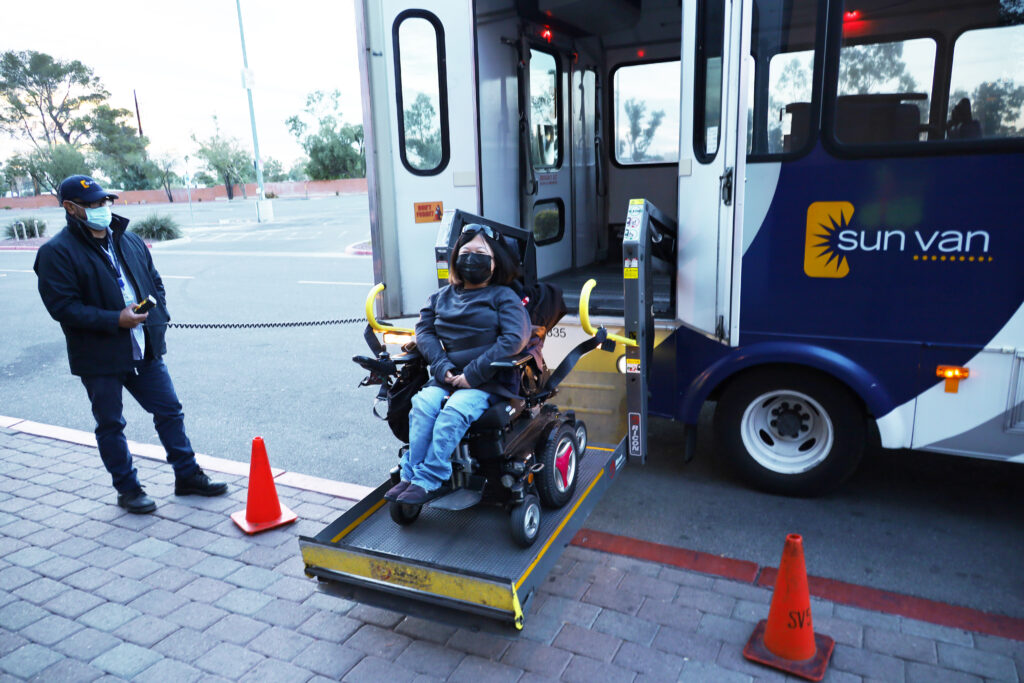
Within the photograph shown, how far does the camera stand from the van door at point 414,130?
500 centimetres

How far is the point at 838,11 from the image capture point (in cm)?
377

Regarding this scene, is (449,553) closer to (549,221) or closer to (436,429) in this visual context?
(436,429)

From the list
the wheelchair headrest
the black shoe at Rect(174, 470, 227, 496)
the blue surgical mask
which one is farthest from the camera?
the black shoe at Rect(174, 470, 227, 496)

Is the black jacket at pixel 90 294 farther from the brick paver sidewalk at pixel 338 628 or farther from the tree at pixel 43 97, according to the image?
the tree at pixel 43 97

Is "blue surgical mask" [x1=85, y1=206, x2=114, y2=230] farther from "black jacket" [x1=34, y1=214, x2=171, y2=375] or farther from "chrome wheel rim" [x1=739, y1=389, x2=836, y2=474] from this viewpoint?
"chrome wheel rim" [x1=739, y1=389, x2=836, y2=474]

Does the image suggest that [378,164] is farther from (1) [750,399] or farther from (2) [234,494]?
(1) [750,399]

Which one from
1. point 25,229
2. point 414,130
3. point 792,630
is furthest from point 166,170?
point 792,630

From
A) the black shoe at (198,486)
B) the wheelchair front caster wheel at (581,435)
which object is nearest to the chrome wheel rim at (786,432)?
the wheelchair front caster wheel at (581,435)

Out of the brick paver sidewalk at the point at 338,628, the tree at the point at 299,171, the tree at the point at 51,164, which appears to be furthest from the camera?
the tree at the point at 299,171

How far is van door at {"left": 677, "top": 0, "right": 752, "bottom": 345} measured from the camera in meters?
3.65

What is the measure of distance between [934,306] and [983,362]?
1.19 feet

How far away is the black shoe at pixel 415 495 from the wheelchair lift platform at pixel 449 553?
0.24 meters

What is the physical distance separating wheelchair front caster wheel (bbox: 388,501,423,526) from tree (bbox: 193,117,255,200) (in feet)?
211

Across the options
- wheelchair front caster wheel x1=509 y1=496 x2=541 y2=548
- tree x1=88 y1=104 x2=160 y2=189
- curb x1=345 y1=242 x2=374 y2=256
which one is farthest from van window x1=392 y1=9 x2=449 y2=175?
tree x1=88 y1=104 x2=160 y2=189
